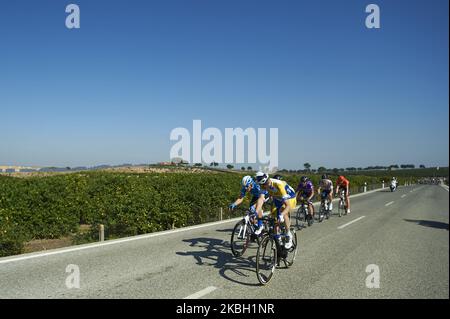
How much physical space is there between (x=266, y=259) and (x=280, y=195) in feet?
4.96

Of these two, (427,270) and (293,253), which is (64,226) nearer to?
(293,253)

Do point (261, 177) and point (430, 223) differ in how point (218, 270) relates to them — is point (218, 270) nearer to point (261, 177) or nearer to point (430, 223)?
point (261, 177)

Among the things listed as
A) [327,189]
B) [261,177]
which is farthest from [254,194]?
[327,189]

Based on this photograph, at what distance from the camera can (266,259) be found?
5.82m

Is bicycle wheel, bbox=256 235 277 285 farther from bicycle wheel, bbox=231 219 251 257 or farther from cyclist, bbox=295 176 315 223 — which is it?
cyclist, bbox=295 176 315 223

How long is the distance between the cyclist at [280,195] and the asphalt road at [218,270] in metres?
0.94

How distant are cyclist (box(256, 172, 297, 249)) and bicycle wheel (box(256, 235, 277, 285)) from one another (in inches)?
24.3

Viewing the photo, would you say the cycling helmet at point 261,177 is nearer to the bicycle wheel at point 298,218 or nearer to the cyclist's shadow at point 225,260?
the cyclist's shadow at point 225,260

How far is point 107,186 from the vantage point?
664 inches

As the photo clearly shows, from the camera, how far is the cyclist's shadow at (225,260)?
595 centimetres

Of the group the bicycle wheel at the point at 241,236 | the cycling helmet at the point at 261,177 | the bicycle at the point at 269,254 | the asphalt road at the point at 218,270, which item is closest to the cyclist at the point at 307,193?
the asphalt road at the point at 218,270

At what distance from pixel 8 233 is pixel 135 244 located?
9.43ft

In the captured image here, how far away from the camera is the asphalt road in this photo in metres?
5.08

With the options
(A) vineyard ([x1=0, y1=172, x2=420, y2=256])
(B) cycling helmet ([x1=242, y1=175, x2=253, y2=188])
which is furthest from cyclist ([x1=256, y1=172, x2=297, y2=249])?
(A) vineyard ([x1=0, y1=172, x2=420, y2=256])
